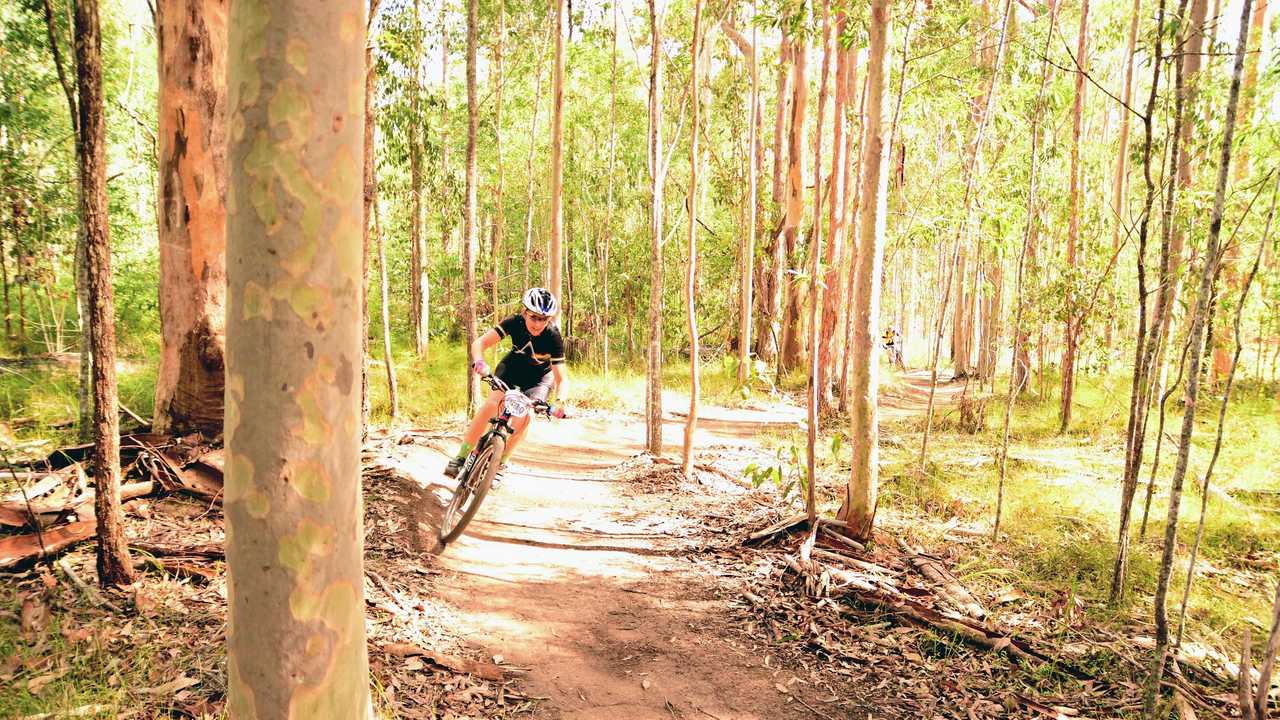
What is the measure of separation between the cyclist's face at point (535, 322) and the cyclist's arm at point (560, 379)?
347 millimetres

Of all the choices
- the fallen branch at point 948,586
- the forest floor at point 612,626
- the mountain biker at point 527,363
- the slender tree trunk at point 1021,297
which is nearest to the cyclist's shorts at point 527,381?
the mountain biker at point 527,363

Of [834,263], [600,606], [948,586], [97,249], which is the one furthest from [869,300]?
[834,263]

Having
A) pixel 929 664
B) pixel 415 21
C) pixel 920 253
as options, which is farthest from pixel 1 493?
pixel 920 253

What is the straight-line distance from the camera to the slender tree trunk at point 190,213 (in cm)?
536

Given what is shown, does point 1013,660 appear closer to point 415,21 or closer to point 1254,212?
point 1254,212

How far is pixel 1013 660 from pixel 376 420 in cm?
897

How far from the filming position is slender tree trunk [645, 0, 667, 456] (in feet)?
26.7

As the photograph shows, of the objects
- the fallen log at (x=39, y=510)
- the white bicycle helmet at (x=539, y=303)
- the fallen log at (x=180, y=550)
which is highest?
the white bicycle helmet at (x=539, y=303)

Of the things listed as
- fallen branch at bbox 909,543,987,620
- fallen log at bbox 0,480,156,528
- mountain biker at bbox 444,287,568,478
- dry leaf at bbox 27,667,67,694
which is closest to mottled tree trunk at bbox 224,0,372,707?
dry leaf at bbox 27,667,67,694

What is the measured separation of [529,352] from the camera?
20.0ft

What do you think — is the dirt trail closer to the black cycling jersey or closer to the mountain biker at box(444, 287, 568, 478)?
the mountain biker at box(444, 287, 568, 478)

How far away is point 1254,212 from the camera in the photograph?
980cm

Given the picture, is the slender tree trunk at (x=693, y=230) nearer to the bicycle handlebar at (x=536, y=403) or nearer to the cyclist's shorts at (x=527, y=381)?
the cyclist's shorts at (x=527, y=381)

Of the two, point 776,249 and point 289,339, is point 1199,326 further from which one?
point 776,249
